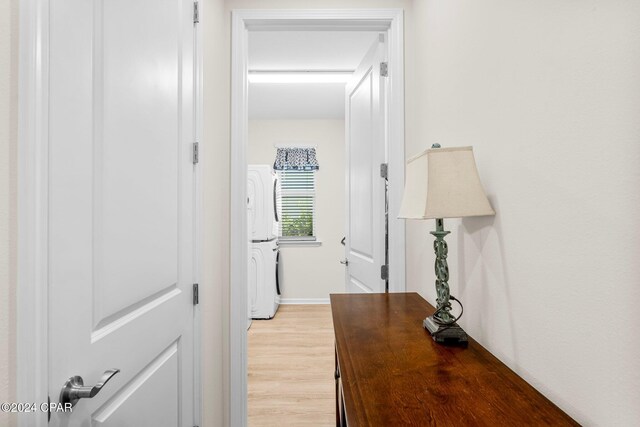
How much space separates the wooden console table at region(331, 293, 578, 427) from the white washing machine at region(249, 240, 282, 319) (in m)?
3.16

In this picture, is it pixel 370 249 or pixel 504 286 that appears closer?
pixel 504 286

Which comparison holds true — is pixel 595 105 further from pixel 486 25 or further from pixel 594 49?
pixel 486 25

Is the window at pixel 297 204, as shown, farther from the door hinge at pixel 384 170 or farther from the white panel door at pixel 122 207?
the white panel door at pixel 122 207

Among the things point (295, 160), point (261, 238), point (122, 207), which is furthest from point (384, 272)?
point (295, 160)

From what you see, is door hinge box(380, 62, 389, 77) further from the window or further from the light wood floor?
the window

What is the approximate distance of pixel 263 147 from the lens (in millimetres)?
5156

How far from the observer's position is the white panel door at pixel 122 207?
2.57ft

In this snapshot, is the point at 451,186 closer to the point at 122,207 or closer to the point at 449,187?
the point at 449,187

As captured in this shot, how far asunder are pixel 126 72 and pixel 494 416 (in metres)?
1.22

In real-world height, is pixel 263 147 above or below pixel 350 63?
below

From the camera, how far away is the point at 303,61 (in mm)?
3277

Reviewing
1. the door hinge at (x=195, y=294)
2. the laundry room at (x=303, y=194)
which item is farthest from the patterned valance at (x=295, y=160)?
the door hinge at (x=195, y=294)

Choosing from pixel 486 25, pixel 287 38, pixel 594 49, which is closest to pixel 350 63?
pixel 287 38

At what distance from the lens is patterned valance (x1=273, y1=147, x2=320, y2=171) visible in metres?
5.09
